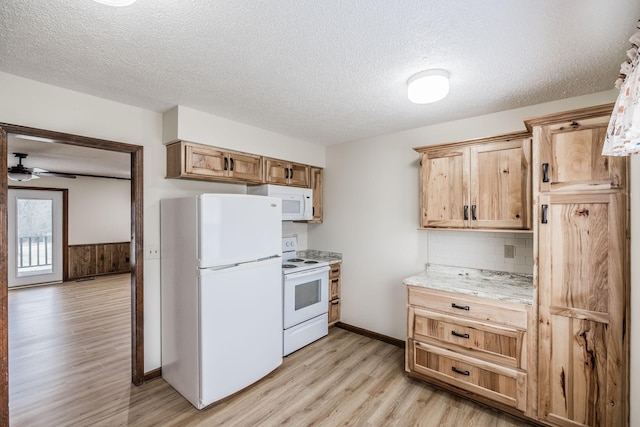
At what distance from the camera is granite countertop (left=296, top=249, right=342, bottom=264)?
3883 mm

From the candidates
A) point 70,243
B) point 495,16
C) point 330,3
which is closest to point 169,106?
point 330,3

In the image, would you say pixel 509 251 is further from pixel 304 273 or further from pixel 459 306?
pixel 304 273

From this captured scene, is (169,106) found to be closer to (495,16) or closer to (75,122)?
(75,122)

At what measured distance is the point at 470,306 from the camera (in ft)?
7.57

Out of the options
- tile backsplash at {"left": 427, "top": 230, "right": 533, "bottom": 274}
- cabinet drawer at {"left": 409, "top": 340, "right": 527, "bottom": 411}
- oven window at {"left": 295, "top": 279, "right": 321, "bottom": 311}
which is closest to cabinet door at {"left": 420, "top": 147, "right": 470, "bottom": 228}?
tile backsplash at {"left": 427, "top": 230, "right": 533, "bottom": 274}

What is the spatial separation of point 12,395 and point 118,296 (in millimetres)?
3130

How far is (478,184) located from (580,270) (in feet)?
3.11

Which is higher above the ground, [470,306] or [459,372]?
[470,306]

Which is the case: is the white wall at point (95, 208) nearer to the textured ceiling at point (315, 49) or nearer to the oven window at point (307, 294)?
the textured ceiling at point (315, 49)

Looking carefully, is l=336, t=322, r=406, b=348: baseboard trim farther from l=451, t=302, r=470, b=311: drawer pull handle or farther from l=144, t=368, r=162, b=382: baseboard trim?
l=144, t=368, r=162, b=382: baseboard trim

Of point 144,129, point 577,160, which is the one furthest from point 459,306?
point 144,129

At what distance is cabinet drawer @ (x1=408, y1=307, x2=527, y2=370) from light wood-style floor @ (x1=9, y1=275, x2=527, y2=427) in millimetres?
431

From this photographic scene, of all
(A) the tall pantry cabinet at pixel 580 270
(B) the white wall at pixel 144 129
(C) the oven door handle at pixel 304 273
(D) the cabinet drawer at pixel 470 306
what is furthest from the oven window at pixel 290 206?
(A) the tall pantry cabinet at pixel 580 270

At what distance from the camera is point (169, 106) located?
8.51ft
